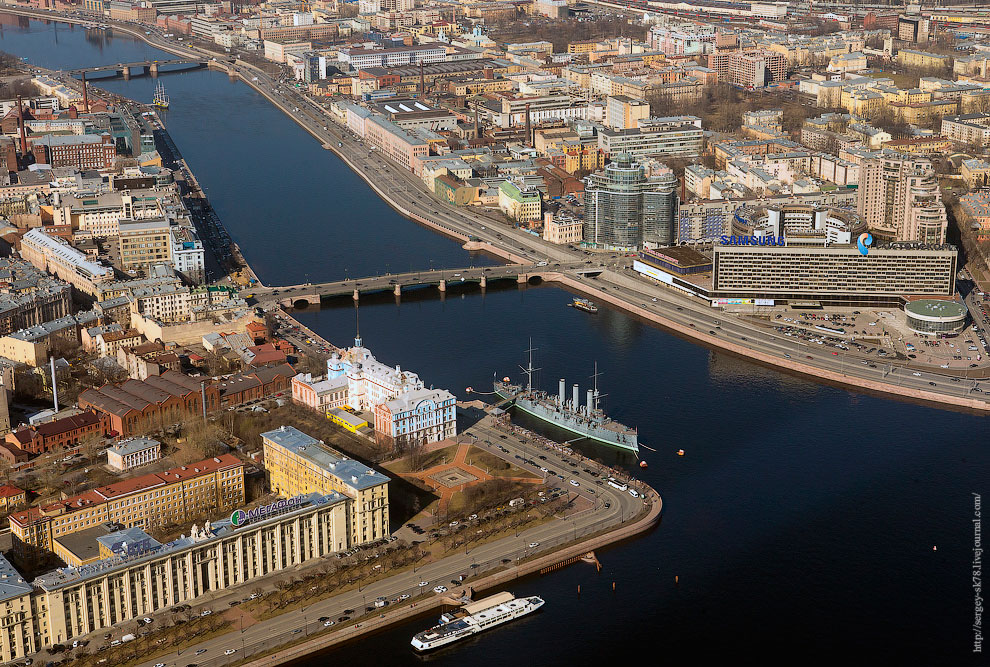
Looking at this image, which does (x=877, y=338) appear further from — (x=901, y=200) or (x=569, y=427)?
(x=569, y=427)

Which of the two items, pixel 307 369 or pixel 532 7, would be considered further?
pixel 532 7

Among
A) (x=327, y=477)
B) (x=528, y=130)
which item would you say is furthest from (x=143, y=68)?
(x=327, y=477)

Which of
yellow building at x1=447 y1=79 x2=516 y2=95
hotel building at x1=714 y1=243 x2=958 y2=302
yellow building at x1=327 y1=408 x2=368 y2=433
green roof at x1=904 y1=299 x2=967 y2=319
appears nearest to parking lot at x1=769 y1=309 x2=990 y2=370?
green roof at x1=904 y1=299 x2=967 y2=319

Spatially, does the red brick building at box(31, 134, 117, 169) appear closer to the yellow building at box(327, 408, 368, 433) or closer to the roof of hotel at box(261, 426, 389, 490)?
the yellow building at box(327, 408, 368, 433)

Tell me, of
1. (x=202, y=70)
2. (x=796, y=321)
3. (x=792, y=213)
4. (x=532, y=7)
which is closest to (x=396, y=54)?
(x=202, y=70)

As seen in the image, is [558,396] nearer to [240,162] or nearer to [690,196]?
[690,196]

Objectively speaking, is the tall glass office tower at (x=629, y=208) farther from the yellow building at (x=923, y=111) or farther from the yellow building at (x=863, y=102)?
the yellow building at (x=863, y=102)
